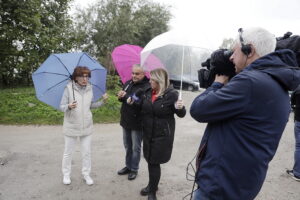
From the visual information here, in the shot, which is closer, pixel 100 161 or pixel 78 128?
pixel 78 128

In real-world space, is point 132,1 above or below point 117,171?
above

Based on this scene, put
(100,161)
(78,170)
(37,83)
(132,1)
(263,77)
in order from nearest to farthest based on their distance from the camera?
(263,77) < (37,83) < (78,170) < (100,161) < (132,1)

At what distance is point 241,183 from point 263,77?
0.76 meters

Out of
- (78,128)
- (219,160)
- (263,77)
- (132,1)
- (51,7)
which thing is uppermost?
(132,1)

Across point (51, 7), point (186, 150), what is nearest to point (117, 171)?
point (186, 150)

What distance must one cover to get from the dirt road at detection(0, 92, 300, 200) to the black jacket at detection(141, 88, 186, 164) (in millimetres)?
768

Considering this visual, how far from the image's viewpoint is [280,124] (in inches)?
71.4

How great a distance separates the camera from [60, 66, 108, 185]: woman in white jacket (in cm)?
386

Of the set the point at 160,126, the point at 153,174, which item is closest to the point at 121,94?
the point at 160,126

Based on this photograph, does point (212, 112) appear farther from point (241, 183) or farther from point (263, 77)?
point (241, 183)

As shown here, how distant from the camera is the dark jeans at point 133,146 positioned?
166 inches

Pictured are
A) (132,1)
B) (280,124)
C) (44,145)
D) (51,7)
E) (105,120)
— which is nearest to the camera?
(280,124)

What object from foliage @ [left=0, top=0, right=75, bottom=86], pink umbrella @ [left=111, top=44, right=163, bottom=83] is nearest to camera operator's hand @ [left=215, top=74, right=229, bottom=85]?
pink umbrella @ [left=111, top=44, right=163, bottom=83]

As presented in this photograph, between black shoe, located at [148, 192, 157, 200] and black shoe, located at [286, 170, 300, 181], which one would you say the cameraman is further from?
black shoe, located at [286, 170, 300, 181]
